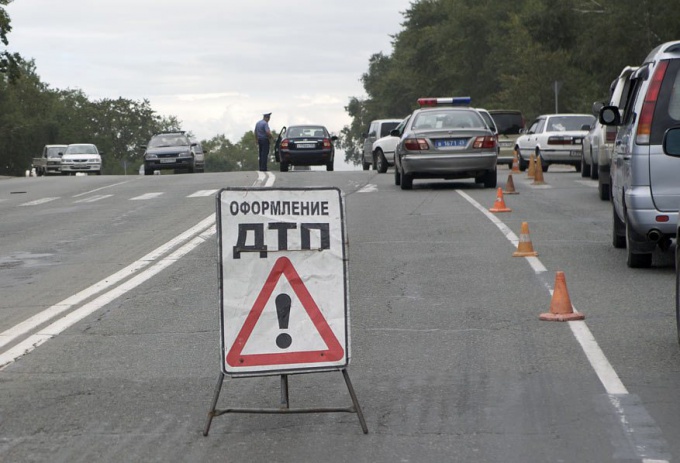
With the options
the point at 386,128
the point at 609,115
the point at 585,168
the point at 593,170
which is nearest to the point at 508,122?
the point at 386,128

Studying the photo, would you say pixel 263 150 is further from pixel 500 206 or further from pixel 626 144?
pixel 626 144

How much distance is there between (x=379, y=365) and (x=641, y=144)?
4.92 metres

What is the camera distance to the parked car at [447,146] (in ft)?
81.0

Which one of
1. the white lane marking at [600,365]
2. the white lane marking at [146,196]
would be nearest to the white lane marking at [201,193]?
the white lane marking at [146,196]

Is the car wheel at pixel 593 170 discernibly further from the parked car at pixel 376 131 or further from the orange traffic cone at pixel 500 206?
the parked car at pixel 376 131

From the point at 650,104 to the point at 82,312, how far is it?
5.20 metres

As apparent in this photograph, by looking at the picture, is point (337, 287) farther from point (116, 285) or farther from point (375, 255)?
point (375, 255)

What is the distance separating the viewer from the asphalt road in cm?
614

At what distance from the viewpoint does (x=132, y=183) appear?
112ft

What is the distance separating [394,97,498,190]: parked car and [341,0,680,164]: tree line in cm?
1979

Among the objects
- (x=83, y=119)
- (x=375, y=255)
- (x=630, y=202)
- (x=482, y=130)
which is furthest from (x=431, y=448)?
(x=83, y=119)

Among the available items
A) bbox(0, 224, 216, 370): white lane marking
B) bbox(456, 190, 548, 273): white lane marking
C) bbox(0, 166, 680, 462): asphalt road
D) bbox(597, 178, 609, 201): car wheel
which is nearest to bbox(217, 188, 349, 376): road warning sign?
bbox(0, 166, 680, 462): asphalt road

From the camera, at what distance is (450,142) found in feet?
81.0

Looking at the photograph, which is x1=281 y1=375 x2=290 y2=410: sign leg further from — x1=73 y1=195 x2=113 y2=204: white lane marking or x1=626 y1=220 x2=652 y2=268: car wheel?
x1=73 y1=195 x2=113 y2=204: white lane marking
